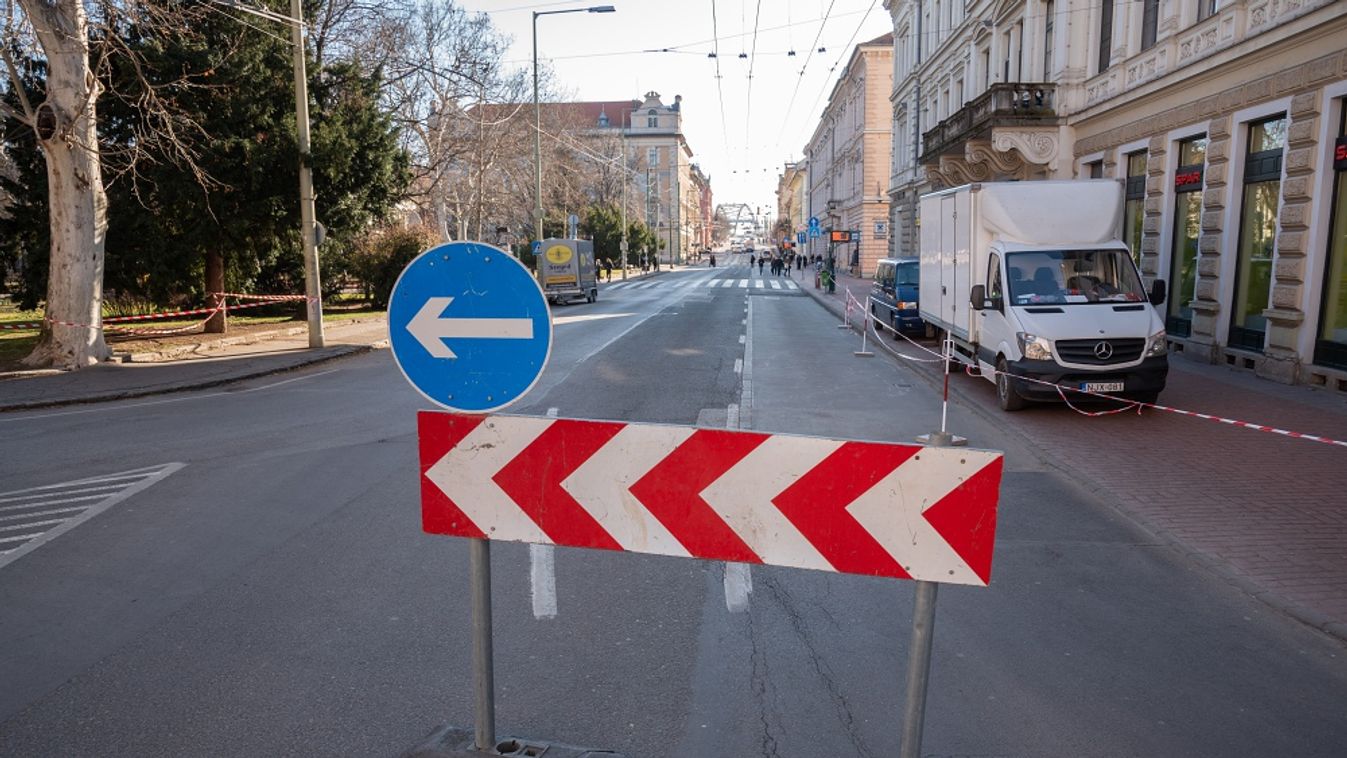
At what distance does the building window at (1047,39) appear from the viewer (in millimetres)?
24500

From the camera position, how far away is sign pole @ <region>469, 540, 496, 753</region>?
138 inches

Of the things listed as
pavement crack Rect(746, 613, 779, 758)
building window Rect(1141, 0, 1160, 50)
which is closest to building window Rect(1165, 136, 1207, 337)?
building window Rect(1141, 0, 1160, 50)

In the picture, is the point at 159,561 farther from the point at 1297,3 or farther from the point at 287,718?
the point at 1297,3

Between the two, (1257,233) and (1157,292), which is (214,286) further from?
(1257,233)

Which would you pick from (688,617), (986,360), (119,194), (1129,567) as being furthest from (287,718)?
(119,194)

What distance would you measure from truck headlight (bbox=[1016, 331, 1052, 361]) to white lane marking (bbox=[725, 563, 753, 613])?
6846mm

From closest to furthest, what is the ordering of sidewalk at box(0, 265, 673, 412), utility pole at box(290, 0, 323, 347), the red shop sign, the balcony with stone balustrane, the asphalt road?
the asphalt road, sidewalk at box(0, 265, 673, 412), the red shop sign, utility pole at box(290, 0, 323, 347), the balcony with stone balustrane

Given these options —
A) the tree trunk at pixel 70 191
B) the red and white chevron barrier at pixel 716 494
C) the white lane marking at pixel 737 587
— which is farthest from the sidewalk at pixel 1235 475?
the tree trunk at pixel 70 191

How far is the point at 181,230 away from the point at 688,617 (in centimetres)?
2120

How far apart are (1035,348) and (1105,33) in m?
13.9

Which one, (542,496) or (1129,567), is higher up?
(542,496)

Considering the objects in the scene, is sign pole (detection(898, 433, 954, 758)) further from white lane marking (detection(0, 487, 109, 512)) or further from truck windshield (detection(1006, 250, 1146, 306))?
truck windshield (detection(1006, 250, 1146, 306))

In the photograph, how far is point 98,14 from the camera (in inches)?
686

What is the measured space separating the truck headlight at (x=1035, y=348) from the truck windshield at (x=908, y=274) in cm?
A: 1148
